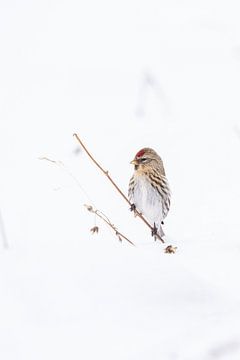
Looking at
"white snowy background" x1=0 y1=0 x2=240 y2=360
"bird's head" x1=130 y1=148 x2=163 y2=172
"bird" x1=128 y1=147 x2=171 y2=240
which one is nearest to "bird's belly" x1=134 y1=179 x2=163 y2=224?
"bird" x1=128 y1=147 x2=171 y2=240

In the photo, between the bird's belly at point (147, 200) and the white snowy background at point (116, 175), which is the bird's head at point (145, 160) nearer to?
the bird's belly at point (147, 200)

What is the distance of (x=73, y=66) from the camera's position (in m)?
12.6

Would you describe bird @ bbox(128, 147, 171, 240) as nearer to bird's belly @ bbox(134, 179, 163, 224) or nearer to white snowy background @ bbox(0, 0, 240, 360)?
bird's belly @ bbox(134, 179, 163, 224)

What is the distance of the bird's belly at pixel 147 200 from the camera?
19.2ft

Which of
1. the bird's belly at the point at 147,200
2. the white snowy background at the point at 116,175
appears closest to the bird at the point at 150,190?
the bird's belly at the point at 147,200

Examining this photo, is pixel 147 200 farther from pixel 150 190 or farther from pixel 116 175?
pixel 116 175

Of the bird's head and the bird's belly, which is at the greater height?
the bird's head

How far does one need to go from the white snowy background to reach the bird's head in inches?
19.2

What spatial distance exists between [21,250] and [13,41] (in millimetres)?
10405

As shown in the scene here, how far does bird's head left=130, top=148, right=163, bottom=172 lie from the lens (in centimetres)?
571

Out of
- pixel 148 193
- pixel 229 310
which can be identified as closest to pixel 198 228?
pixel 148 193

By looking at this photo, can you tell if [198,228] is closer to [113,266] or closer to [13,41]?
[113,266]

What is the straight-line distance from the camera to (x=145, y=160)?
5.77m

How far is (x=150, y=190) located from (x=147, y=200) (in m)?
0.07
